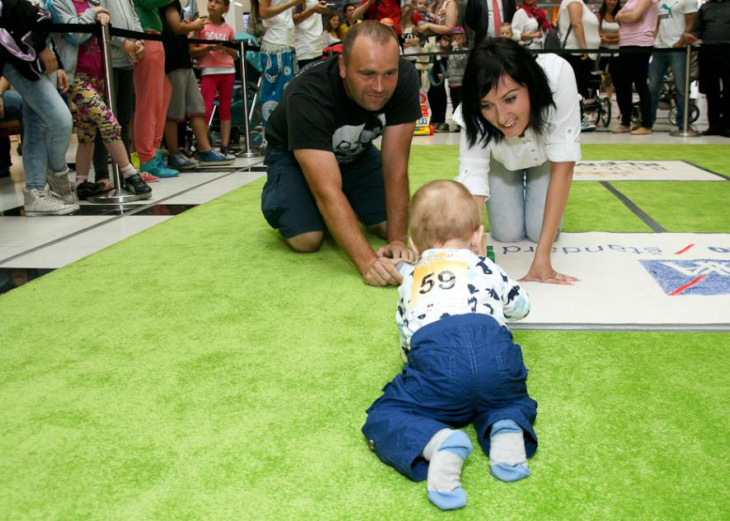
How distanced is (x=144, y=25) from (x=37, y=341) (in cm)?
312

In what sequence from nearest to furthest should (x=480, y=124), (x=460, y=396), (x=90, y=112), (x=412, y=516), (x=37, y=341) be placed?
(x=412, y=516)
(x=460, y=396)
(x=37, y=341)
(x=480, y=124)
(x=90, y=112)

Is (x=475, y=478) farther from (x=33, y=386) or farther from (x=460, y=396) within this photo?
(x=33, y=386)

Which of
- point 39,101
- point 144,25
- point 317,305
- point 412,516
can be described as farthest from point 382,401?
point 144,25

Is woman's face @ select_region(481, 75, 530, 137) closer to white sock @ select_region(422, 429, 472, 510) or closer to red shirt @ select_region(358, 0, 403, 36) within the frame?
white sock @ select_region(422, 429, 472, 510)

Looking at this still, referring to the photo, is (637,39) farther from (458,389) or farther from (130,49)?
(458,389)

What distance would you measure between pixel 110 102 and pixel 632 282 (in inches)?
110

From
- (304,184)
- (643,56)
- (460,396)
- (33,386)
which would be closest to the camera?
(460,396)

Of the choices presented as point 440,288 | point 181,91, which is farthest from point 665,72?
point 440,288

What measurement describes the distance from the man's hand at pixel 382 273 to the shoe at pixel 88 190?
2.36 m

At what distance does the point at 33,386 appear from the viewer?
5.11ft

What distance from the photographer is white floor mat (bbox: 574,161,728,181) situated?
414 centimetres

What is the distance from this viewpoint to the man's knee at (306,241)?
8.55 ft

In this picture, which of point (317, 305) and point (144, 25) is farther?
point (144, 25)

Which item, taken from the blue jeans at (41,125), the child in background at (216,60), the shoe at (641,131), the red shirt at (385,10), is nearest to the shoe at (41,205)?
the blue jeans at (41,125)
